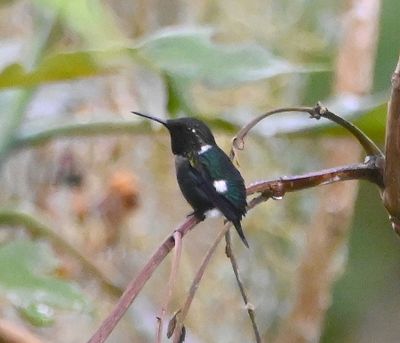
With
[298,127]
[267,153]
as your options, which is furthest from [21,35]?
[298,127]

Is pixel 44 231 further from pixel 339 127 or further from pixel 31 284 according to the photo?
pixel 339 127

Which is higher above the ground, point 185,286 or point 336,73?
point 336,73

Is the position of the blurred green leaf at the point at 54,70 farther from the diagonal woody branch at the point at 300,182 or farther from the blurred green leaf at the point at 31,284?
the diagonal woody branch at the point at 300,182

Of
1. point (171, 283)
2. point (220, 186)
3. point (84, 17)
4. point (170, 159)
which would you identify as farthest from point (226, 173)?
point (170, 159)

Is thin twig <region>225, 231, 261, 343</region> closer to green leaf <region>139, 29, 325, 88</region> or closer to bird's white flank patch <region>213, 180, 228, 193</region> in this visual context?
bird's white flank patch <region>213, 180, 228, 193</region>

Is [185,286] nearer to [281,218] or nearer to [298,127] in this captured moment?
[281,218]

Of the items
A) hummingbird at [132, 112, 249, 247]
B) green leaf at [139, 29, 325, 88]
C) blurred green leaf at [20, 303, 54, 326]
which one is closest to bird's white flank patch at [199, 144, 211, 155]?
hummingbird at [132, 112, 249, 247]
